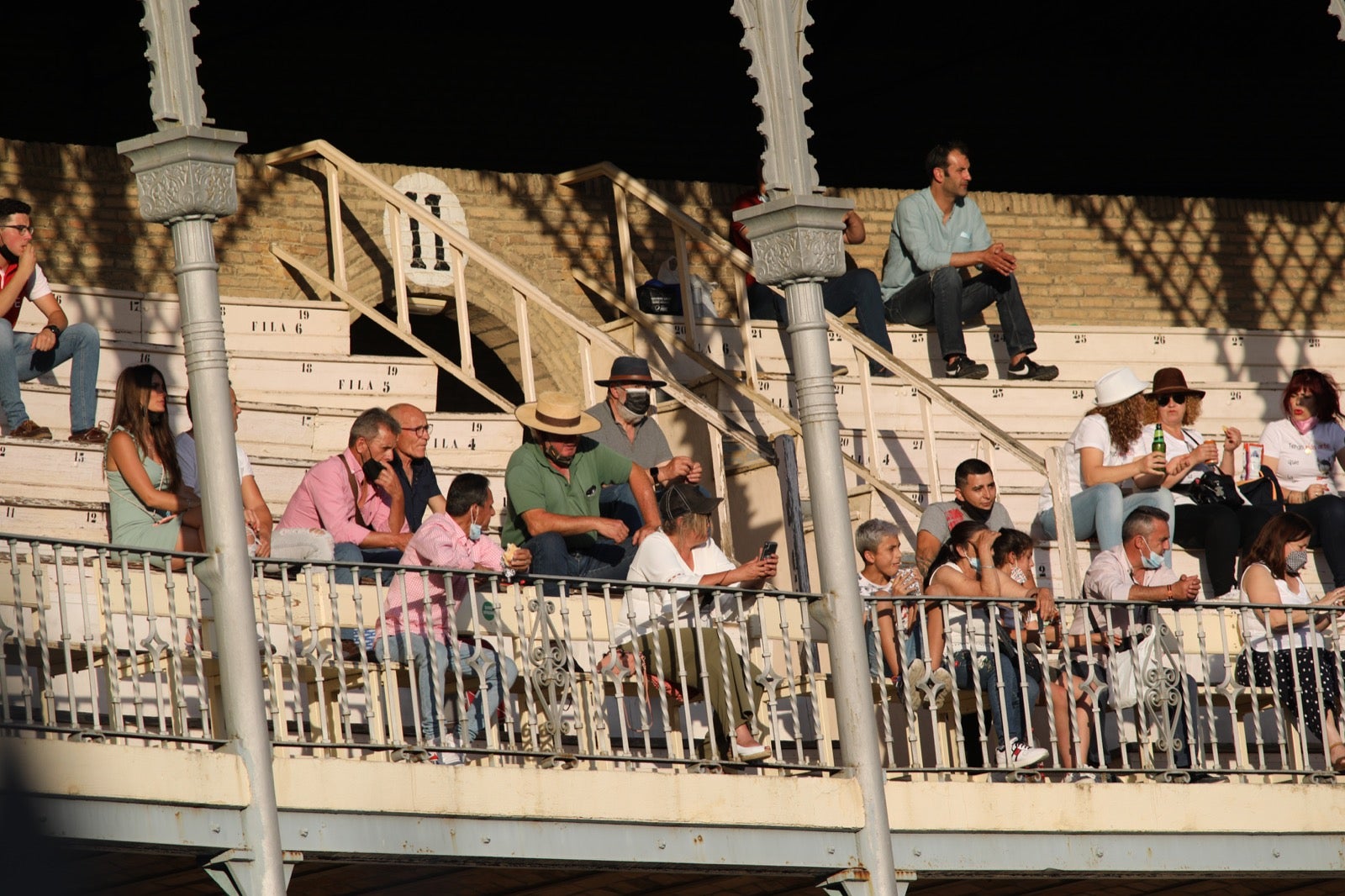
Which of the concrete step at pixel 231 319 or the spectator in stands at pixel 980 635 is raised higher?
the concrete step at pixel 231 319

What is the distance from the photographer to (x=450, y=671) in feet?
29.6

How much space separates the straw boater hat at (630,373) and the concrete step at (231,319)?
7.46ft

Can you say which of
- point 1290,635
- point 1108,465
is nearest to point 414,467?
point 1108,465

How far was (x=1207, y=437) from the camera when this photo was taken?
1455 centimetres

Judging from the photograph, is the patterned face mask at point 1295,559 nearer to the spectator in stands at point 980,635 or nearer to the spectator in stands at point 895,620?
the spectator in stands at point 980,635

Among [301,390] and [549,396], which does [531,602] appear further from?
[301,390]

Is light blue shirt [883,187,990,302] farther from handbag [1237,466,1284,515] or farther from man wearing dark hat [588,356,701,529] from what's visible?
man wearing dark hat [588,356,701,529]

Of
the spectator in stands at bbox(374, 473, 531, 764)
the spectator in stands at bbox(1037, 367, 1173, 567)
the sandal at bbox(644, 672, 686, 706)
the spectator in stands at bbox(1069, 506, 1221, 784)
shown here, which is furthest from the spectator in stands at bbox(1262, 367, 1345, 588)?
the spectator in stands at bbox(374, 473, 531, 764)

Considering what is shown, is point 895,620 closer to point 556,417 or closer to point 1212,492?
point 556,417

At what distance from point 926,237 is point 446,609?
582cm

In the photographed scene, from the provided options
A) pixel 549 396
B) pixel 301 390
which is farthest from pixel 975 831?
pixel 301 390

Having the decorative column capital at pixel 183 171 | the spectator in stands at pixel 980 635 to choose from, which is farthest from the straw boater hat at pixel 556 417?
the decorative column capital at pixel 183 171

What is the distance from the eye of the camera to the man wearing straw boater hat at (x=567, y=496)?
32.6 ft

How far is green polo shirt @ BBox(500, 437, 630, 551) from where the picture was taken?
33.3ft
